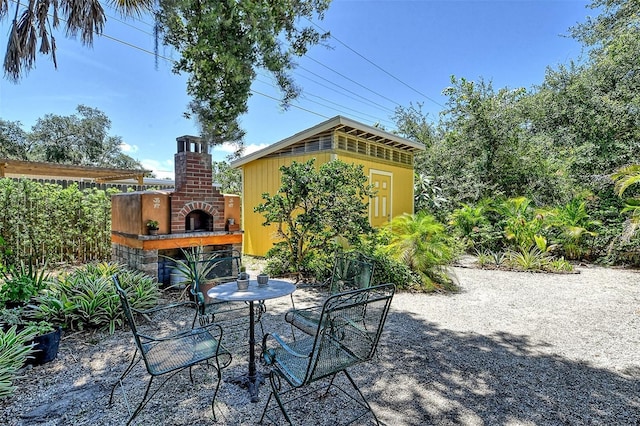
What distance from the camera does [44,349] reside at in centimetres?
280

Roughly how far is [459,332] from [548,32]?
1059cm

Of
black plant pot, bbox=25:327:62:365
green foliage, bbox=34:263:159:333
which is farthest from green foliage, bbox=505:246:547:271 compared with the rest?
black plant pot, bbox=25:327:62:365

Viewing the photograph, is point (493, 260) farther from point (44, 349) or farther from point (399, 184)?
point (44, 349)

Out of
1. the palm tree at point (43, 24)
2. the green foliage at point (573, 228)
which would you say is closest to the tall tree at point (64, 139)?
the palm tree at point (43, 24)

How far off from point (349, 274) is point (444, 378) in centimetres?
124

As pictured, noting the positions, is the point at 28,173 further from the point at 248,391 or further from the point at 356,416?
the point at 356,416

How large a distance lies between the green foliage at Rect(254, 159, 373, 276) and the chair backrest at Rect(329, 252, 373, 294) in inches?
89.2

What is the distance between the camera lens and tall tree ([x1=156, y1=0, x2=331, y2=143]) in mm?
3650

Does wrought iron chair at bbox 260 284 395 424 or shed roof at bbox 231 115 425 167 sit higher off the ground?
shed roof at bbox 231 115 425 167

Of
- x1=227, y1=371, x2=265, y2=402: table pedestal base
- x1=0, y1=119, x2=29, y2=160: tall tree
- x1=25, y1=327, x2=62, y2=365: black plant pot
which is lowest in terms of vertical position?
x1=227, y1=371, x2=265, y2=402: table pedestal base

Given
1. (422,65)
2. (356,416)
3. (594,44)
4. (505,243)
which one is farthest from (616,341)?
(422,65)

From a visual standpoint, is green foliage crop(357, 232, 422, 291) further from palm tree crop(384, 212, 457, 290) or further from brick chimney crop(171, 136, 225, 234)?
brick chimney crop(171, 136, 225, 234)

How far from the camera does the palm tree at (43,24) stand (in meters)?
3.73

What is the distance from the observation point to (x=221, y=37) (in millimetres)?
3701
